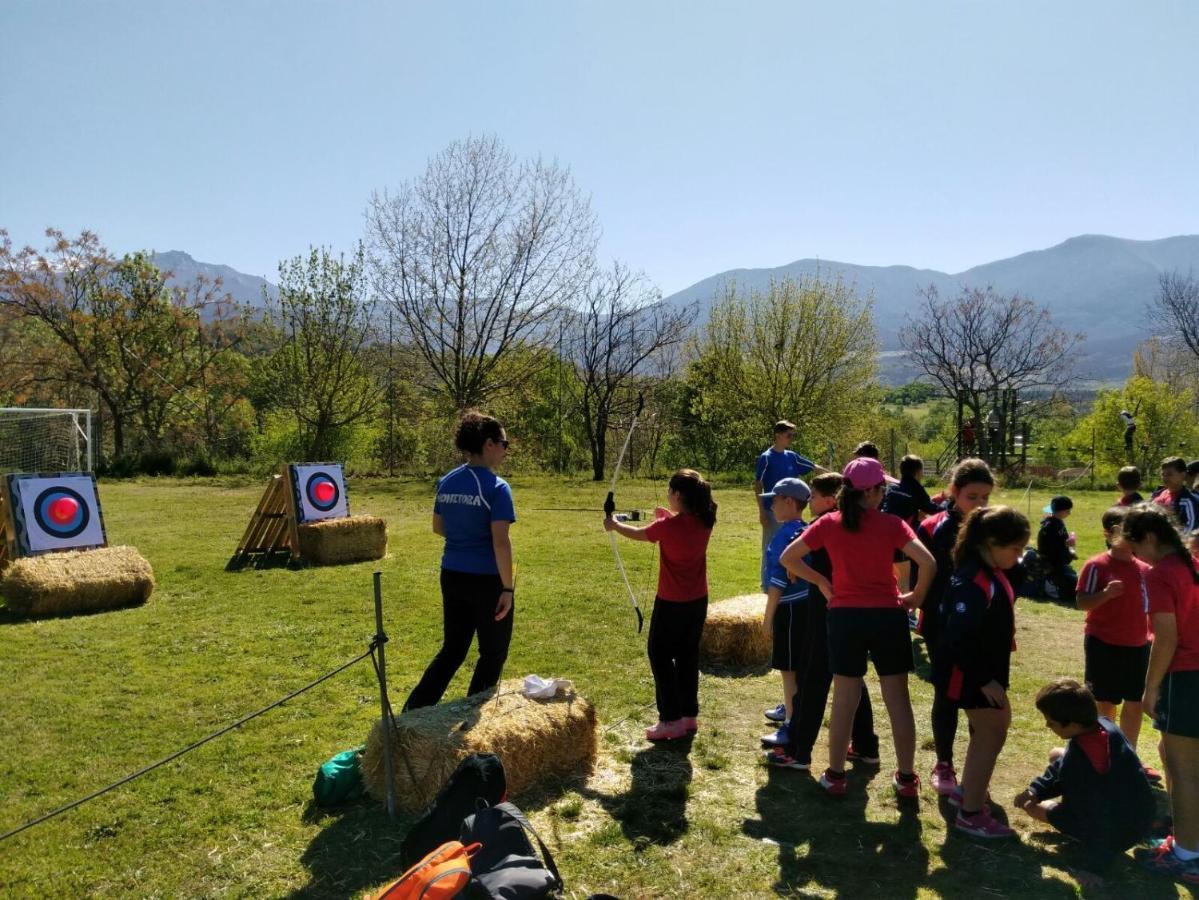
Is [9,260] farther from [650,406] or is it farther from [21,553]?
[21,553]

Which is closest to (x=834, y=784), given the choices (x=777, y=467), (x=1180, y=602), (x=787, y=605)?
(x=787, y=605)

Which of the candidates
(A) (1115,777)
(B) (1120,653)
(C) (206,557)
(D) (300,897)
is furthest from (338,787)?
(C) (206,557)

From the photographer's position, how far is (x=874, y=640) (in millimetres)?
3770

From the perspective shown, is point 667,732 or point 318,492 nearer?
point 667,732

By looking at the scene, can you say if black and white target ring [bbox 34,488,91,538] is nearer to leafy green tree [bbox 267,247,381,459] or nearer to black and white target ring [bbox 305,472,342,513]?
black and white target ring [bbox 305,472,342,513]

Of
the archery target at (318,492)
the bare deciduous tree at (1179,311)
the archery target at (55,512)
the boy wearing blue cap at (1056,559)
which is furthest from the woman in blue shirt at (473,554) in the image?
the bare deciduous tree at (1179,311)

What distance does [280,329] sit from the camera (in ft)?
85.5

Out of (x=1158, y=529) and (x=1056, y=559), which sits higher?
(x=1158, y=529)

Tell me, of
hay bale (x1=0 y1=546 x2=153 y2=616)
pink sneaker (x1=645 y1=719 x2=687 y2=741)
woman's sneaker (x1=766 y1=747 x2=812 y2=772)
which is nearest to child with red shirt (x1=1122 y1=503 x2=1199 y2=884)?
woman's sneaker (x1=766 y1=747 x2=812 y2=772)

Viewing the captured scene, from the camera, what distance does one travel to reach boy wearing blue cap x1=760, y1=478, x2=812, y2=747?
4.45 meters

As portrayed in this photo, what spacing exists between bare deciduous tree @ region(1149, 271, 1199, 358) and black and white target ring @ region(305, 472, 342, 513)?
4641cm

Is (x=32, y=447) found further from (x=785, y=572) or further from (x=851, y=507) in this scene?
(x=851, y=507)

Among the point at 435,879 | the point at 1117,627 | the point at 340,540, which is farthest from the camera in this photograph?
the point at 340,540

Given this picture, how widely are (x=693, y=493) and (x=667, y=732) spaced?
4.94 feet
